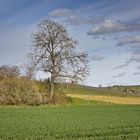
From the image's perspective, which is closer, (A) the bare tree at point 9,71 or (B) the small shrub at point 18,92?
(B) the small shrub at point 18,92

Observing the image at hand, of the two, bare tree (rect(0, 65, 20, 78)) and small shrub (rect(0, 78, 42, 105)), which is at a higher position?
bare tree (rect(0, 65, 20, 78))

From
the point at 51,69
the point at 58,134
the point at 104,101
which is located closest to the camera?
the point at 58,134

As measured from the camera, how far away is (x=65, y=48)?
78500 millimetres

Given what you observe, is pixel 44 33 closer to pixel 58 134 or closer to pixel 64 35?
pixel 64 35

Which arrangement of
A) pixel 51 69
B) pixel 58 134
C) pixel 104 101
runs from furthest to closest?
1. pixel 104 101
2. pixel 51 69
3. pixel 58 134

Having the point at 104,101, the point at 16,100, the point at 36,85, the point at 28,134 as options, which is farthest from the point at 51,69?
the point at 28,134

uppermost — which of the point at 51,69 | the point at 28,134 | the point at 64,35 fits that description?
the point at 64,35

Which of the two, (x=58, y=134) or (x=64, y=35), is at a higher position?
(x=64, y=35)

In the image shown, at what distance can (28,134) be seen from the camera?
2473 centimetres

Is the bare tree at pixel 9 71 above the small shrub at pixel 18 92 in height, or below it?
above

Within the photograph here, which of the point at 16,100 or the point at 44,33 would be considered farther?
the point at 44,33

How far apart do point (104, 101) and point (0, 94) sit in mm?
22498

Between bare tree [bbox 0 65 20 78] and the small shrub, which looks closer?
the small shrub

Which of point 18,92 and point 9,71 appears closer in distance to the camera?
point 18,92
